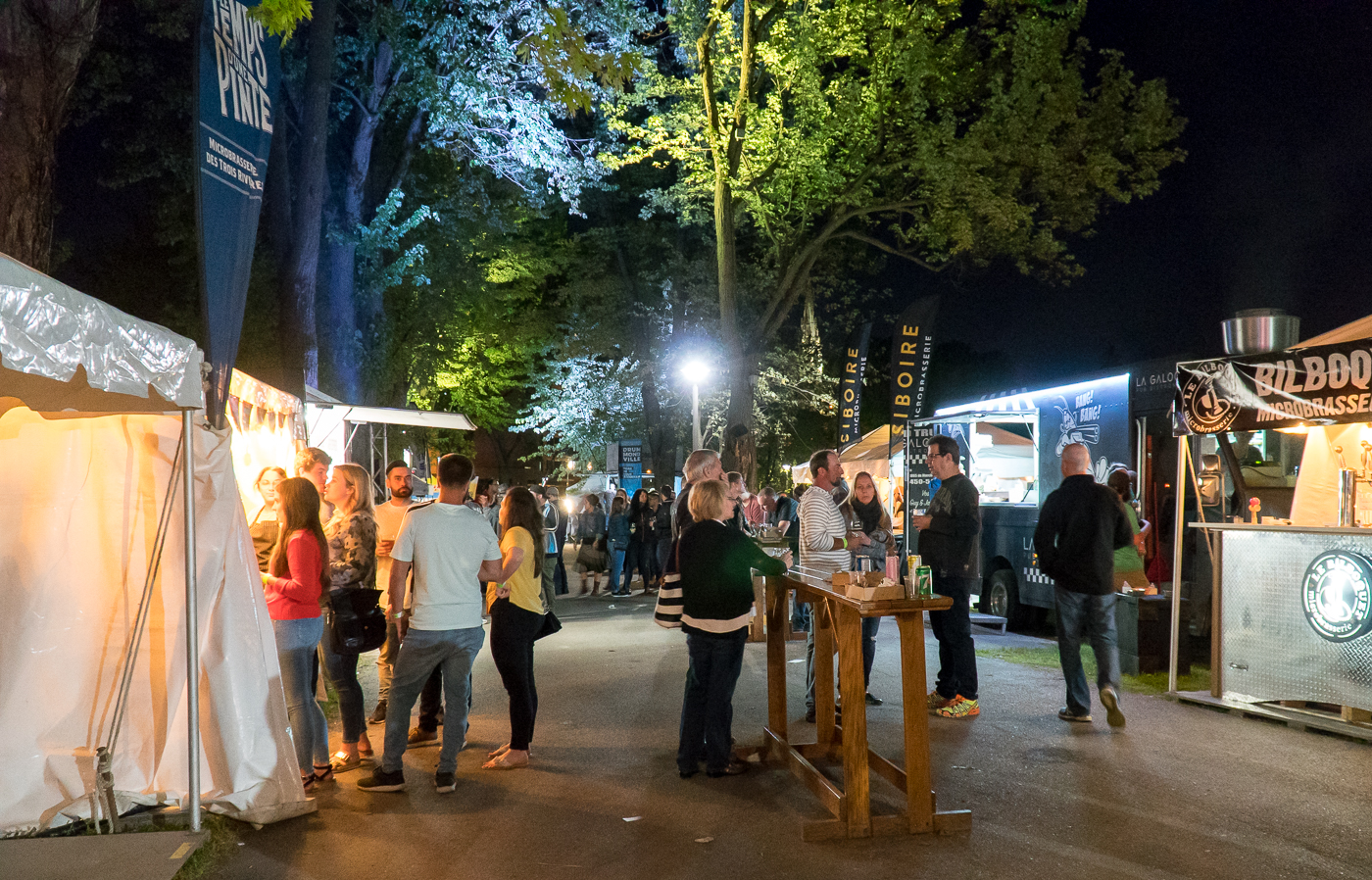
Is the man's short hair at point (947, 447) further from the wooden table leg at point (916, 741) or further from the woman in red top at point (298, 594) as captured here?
the woman in red top at point (298, 594)

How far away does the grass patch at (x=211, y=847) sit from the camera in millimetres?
4605

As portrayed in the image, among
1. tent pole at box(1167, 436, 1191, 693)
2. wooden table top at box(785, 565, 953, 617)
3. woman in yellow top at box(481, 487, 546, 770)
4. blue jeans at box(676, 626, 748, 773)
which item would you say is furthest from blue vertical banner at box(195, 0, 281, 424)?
tent pole at box(1167, 436, 1191, 693)

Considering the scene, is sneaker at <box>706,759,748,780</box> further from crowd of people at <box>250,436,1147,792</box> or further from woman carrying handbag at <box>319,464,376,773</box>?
woman carrying handbag at <box>319,464,376,773</box>

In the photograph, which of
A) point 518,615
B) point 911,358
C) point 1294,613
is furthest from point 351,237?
point 1294,613

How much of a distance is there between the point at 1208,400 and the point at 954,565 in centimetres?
244

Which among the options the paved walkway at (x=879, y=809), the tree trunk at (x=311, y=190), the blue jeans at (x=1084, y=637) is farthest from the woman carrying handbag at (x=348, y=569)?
the tree trunk at (x=311, y=190)

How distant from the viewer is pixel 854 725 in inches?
204

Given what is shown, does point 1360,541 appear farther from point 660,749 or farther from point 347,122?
point 347,122

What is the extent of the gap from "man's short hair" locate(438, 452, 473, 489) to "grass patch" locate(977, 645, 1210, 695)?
4.99 metres

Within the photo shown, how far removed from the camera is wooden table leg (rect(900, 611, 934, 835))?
509cm

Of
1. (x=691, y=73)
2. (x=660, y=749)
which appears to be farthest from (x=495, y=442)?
(x=660, y=749)

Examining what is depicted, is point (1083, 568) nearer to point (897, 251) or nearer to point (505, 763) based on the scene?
point (505, 763)

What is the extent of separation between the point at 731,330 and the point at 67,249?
479 inches

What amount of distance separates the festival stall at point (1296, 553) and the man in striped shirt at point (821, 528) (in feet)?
9.28
